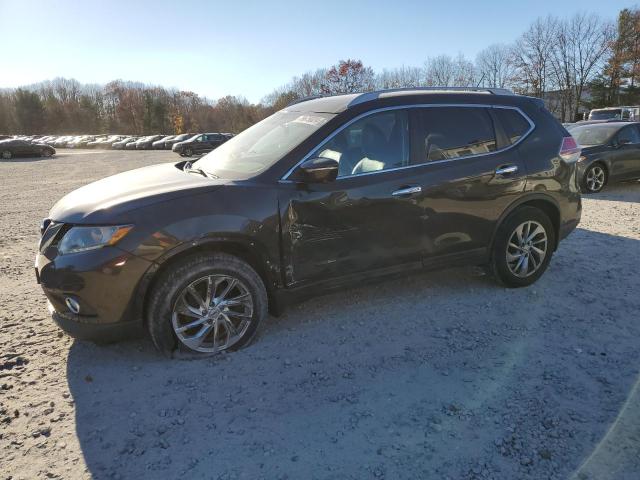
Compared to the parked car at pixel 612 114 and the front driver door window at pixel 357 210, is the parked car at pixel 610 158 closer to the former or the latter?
the front driver door window at pixel 357 210

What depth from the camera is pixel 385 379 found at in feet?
10.4

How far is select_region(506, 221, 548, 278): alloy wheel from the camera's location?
4.57m

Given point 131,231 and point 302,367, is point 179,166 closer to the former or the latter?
point 131,231

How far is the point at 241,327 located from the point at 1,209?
30.8 feet

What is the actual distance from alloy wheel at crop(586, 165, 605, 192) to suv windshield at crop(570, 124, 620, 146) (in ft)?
2.04

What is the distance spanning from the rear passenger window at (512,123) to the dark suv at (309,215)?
0.9 inches

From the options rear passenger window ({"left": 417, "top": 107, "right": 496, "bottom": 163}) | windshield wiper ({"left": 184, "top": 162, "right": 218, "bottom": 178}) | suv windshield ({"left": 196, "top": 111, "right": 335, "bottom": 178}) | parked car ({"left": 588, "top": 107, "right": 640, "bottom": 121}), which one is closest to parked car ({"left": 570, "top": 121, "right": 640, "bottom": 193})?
rear passenger window ({"left": 417, "top": 107, "right": 496, "bottom": 163})

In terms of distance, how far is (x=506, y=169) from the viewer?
14.3 ft

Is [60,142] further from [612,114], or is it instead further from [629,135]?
[629,135]

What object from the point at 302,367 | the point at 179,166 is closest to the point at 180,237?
the point at 302,367

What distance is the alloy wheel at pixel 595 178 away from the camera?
10164mm

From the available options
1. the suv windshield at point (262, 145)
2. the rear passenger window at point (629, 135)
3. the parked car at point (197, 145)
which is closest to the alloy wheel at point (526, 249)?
the suv windshield at point (262, 145)

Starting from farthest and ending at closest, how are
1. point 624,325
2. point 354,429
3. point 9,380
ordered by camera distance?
point 624,325 < point 9,380 < point 354,429

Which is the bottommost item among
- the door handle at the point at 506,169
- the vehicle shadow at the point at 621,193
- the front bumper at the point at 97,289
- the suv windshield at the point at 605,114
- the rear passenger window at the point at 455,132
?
the vehicle shadow at the point at 621,193
